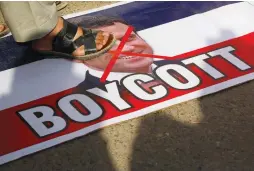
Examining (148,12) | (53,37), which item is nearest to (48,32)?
(53,37)

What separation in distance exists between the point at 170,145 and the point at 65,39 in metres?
0.61

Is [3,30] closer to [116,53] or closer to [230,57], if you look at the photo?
[116,53]

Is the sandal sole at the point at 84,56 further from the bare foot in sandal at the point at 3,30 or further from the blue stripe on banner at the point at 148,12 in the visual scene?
the bare foot in sandal at the point at 3,30

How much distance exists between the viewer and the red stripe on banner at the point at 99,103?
1251 millimetres

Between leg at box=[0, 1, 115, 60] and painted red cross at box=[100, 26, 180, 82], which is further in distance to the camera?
painted red cross at box=[100, 26, 180, 82]

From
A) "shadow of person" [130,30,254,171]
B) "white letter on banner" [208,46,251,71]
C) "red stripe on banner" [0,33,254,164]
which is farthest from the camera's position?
"white letter on banner" [208,46,251,71]

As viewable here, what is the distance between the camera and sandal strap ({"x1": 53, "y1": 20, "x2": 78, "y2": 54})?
5.06ft

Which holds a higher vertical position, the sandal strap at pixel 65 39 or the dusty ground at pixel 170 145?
the sandal strap at pixel 65 39

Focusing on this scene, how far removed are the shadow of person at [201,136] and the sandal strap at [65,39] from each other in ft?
Answer: 1.48

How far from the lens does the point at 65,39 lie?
154cm

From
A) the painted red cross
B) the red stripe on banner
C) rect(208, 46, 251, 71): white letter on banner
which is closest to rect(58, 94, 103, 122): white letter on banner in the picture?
the red stripe on banner

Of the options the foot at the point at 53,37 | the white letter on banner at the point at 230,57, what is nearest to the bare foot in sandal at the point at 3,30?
the foot at the point at 53,37

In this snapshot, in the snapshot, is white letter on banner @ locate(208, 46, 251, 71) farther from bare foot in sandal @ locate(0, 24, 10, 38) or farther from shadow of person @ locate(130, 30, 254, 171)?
bare foot in sandal @ locate(0, 24, 10, 38)

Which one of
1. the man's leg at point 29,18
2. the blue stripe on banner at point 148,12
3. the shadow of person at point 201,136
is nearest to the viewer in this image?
the shadow of person at point 201,136
